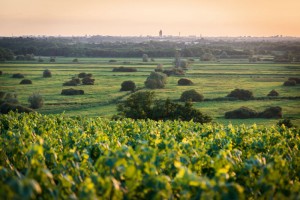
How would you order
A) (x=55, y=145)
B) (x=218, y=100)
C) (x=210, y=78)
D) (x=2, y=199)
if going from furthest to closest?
(x=210, y=78)
(x=218, y=100)
(x=55, y=145)
(x=2, y=199)

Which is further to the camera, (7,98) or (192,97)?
(192,97)

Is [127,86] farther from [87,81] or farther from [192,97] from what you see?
[192,97]

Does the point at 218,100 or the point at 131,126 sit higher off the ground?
the point at 131,126

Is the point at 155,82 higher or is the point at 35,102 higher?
the point at 155,82

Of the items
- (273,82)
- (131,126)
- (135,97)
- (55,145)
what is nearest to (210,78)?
(273,82)

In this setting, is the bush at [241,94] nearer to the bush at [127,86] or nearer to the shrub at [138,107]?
the bush at [127,86]

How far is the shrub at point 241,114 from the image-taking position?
4819 cm

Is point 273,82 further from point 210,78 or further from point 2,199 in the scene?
point 2,199

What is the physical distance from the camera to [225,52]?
16212cm

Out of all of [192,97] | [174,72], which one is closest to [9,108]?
[192,97]

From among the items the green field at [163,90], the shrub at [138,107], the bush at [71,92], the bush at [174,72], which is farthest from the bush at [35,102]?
the bush at [174,72]

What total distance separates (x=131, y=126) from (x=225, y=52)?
151 meters

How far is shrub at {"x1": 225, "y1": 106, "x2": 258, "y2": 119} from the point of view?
48188mm

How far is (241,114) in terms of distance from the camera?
160 ft
